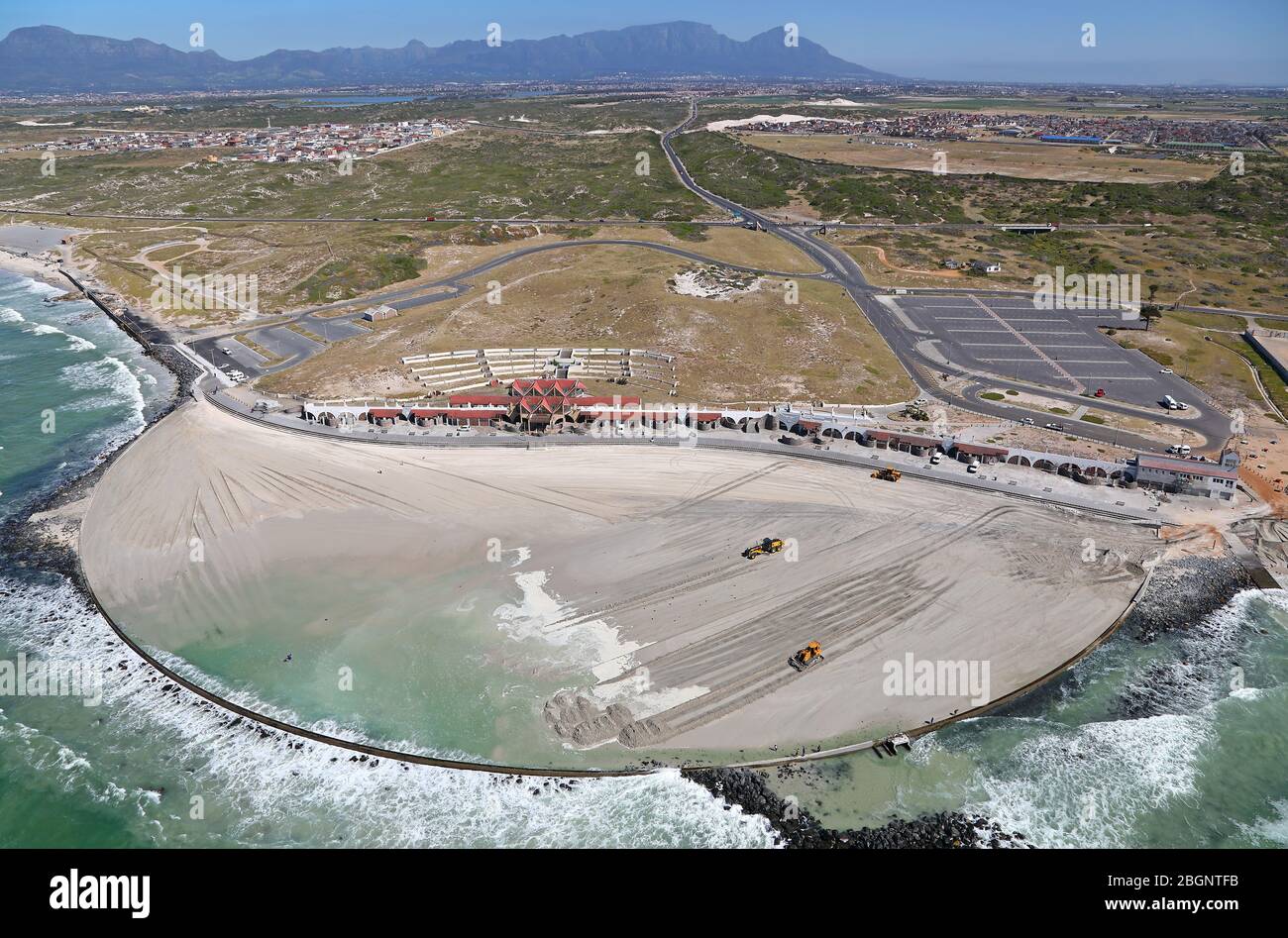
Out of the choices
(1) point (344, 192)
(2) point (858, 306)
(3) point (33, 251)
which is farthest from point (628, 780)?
(1) point (344, 192)

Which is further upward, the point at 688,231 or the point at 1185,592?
the point at 688,231

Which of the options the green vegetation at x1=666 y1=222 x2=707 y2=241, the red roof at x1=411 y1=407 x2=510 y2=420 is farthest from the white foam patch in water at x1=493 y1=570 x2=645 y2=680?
the green vegetation at x1=666 y1=222 x2=707 y2=241

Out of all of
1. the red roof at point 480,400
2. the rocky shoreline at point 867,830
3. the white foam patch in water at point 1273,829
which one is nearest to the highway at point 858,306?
the red roof at point 480,400

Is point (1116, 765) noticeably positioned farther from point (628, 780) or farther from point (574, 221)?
point (574, 221)

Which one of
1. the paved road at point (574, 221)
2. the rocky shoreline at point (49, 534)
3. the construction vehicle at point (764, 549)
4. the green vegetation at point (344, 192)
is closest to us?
the construction vehicle at point (764, 549)

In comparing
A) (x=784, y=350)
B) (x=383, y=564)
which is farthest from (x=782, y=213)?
(x=383, y=564)

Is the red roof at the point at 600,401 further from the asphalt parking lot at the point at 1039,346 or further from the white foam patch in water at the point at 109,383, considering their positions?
the white foam patch in water at the point at 109,383
